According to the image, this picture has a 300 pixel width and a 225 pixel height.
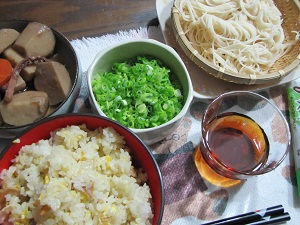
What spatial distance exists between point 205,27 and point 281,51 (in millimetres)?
337

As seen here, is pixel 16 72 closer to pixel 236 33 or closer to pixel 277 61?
pixel 236 33

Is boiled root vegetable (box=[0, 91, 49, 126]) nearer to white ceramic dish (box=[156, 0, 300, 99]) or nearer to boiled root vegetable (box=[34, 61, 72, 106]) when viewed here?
boiled root vegetable (box=[34, 61, 72, 106])

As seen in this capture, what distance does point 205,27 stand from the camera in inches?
55.6

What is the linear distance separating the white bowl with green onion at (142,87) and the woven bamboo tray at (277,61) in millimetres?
98

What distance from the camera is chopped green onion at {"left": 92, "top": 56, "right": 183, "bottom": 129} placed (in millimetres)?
1168

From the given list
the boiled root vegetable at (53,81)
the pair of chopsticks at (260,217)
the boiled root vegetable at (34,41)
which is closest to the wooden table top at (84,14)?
the boiled root vegetable at (34,41)

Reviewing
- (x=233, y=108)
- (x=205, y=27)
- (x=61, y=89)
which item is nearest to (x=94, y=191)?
(x=61, y=89)

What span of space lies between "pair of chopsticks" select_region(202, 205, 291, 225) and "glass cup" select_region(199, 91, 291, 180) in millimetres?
121

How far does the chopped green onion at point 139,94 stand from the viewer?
117 cm

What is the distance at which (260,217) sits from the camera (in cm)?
113

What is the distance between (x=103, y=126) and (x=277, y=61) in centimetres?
82

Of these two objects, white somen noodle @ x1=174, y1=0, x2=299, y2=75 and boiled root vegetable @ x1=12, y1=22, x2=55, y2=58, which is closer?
boiled root vegetable @ x1=12, y1=22, x2=55, y2=58

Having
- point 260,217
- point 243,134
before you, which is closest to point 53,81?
point 243,134

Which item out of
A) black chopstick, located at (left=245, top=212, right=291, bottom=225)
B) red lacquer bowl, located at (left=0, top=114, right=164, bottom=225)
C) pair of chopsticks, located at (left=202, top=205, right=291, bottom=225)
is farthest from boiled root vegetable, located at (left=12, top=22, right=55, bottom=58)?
black chopstick, located at (left=245, top=212, right=291, bottom=225)
